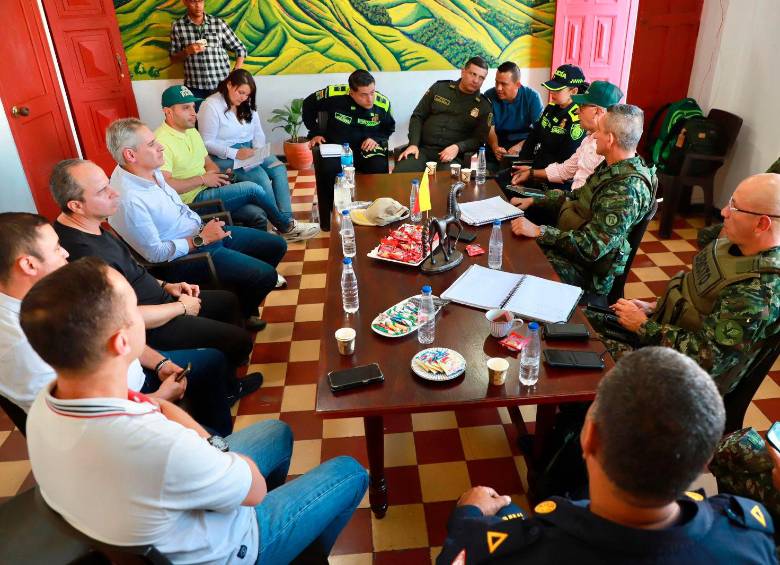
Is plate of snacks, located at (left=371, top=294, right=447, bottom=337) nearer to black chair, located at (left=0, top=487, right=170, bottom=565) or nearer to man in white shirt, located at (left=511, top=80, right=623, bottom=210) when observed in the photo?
black chair, located at (left=0, top=487, right=170, bottom=565)

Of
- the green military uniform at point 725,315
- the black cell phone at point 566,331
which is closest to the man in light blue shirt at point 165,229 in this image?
the black cell phone at point 566,331

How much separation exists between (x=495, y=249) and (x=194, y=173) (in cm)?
217

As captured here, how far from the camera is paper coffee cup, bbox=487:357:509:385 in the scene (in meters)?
1.64

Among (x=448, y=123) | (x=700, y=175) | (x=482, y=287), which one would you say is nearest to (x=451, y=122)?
(x=448, y=123)

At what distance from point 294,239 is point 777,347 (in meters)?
3.34

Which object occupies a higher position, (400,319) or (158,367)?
(400,319)

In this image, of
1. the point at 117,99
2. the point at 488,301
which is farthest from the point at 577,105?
the point at 117,99

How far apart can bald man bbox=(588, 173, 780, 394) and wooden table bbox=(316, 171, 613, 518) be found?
32 cm

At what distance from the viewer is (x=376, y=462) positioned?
6.40ft

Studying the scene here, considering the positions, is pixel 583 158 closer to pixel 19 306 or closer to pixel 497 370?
pixel 497 370

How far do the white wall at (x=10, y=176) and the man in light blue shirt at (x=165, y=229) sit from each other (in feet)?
5.91

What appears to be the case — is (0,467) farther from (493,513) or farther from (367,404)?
(493,513)

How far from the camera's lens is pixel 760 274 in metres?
1.73

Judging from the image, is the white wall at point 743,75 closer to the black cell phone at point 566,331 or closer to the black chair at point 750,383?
the black chair at point 750,383
